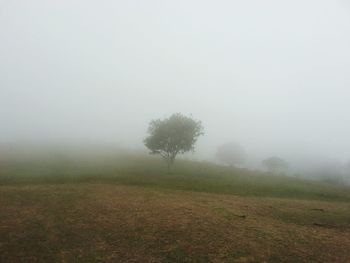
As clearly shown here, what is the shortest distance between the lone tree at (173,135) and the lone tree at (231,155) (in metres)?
69.5

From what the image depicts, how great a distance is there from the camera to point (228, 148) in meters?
142

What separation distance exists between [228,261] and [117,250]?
26.5 ft

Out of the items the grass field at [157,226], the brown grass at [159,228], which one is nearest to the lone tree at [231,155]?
the grass field at [157,226]

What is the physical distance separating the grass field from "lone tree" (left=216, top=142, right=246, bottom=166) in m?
90.2

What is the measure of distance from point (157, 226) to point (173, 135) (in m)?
42.2

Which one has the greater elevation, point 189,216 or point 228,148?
point 228,148

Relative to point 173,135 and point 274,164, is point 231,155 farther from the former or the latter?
point 173,135

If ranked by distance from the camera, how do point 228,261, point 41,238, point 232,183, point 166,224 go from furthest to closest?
point 232,183
point 166,224
point 41,238
point 228,261

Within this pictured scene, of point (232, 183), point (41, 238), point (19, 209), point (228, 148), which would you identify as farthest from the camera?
point (228, 148)

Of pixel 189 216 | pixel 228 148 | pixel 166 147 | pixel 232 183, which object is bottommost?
pixel 189 216

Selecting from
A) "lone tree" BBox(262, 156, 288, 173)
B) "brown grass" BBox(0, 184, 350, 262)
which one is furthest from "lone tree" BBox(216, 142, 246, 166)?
"brown grass" BBox(0, 184, 350, 262)

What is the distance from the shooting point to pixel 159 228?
90.5ft

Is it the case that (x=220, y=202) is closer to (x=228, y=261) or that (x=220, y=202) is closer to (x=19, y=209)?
(x=228, y=261)

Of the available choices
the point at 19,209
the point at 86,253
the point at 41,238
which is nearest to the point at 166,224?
the point at 86,253
